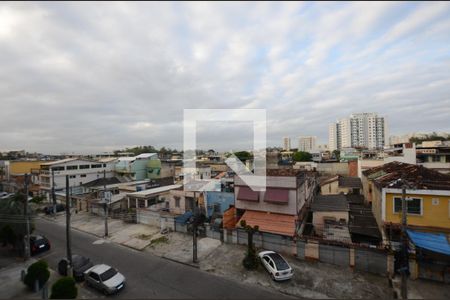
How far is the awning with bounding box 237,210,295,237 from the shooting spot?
16.5m

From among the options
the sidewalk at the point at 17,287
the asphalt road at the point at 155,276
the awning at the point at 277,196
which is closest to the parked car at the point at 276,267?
the asphalt road at the point at 155,276

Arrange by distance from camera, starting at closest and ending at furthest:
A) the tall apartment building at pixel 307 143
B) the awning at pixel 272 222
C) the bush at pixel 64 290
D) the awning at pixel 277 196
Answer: the bush at pixel 64 290
the awning at pixel 272 222
the awning at pixel 277 196
the tall apartment building at pixel 307 143

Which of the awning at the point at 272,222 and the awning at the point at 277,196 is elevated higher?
the awning at the point at 277,196

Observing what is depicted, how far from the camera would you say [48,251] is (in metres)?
18.0

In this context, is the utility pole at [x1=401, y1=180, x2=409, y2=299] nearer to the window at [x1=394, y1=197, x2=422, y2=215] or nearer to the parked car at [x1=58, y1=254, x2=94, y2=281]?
the window at [x1=394, y1=197, x2=422, y2=215]

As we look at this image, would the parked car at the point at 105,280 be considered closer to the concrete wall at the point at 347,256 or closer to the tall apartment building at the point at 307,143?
the concrete wall at the point at 347,256

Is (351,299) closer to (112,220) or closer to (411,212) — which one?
(411,212)

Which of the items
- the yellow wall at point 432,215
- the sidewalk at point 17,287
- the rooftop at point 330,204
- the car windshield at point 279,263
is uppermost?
the yellow wall at point 432,215

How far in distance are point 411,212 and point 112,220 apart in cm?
2677

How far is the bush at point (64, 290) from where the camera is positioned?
35.0 ft

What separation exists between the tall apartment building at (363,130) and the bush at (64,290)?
12029 cm

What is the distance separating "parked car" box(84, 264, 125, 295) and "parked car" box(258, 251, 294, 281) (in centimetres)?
823

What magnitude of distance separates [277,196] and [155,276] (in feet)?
33.0

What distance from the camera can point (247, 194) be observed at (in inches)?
752
